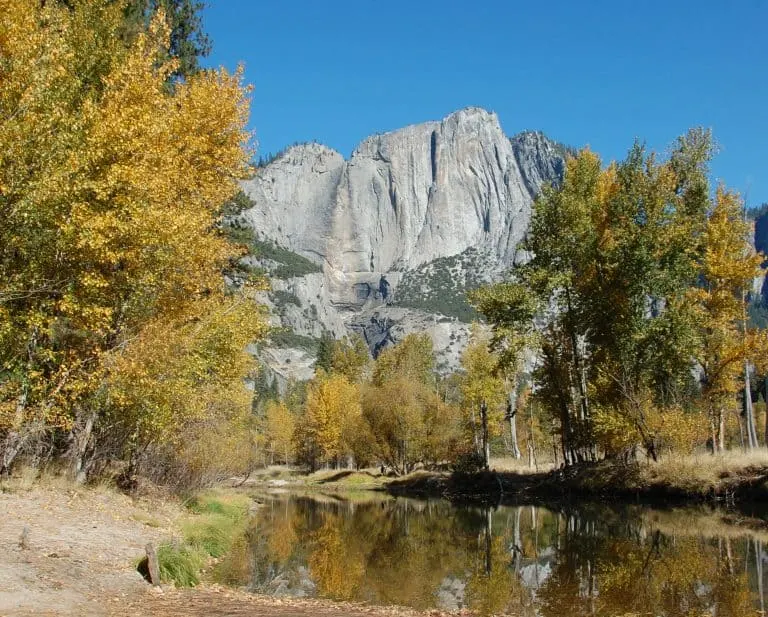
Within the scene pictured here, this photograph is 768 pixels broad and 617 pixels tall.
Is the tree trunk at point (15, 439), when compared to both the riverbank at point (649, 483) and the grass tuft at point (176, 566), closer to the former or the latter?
the grass tuft at point (176, 566)

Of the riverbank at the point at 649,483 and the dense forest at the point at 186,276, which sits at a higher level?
the dense forest at the point at 186,276

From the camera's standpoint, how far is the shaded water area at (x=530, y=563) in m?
11.3

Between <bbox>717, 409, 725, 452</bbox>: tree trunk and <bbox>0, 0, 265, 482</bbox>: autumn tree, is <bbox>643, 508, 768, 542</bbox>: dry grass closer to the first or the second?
<bbox>717, 409, 725, 452</bbox>: tree trunk

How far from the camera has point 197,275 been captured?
17.7m

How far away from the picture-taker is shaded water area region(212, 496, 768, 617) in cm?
1133

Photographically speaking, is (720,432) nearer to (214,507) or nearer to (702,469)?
(702,469)

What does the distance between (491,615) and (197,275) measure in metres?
11.5

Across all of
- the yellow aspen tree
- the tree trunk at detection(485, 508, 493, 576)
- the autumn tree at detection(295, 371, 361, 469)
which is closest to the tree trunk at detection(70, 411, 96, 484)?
the tree trunk at detection(485, 508, 493, 576)

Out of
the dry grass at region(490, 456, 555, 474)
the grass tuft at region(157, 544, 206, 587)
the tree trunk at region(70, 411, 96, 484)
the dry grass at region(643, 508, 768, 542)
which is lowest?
the dry grass at region(490, 456, 555, 474)

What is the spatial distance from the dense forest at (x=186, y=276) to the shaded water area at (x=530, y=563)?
176 inches

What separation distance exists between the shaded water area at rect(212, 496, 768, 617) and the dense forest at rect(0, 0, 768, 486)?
447 cm

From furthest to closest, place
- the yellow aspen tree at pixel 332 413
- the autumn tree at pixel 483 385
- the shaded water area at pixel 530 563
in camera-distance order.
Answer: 1. the yellow aspen tree at pixel 332 413
2. the autumn tree at pixel 483 385
3. the shaded water area at pixel 530 563

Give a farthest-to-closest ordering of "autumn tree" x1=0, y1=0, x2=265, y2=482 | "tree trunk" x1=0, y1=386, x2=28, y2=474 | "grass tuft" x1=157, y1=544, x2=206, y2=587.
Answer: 1. "tree trunk" x1=0, y1=386, x2=28, y2=474
2. "autumn tree" x1=0, y1=0, x2=265, y2=482
3. "grass tuft" x1=157, y1=544, x2=206, y2=587

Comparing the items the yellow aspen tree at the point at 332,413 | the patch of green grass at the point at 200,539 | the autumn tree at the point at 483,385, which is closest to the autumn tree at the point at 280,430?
the yellow aspen tree at the point at 332,413
